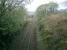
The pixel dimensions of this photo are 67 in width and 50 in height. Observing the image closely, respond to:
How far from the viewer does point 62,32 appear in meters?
12.2

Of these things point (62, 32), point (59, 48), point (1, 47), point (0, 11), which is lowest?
point (1, 47)

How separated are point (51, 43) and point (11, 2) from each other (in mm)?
7291

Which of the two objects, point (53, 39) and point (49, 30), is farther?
point (49, 30)

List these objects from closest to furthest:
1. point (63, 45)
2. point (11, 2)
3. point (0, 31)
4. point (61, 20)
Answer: point (63, 45) < point (61, 20) < point (0, 31) < point (11, 2)

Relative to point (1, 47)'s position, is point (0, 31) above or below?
above

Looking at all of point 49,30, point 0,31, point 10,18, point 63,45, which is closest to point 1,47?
point 0,31

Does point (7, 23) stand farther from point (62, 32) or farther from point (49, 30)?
point (62, 32)

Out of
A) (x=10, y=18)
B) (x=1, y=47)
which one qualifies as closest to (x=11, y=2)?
(x=10, y=18)

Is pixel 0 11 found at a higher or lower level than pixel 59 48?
higher

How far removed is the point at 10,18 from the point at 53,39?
5666mm

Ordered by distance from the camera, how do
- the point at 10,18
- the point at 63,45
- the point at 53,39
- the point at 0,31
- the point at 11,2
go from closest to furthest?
the point at 63,45 → the point at 53,39 → the point at 0,31 → the point at 10,18 → the point at 11,2

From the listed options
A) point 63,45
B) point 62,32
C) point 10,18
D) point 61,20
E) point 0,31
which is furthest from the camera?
point 10,18

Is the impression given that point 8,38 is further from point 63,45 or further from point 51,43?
point 63,45

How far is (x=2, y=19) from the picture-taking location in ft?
49.8
